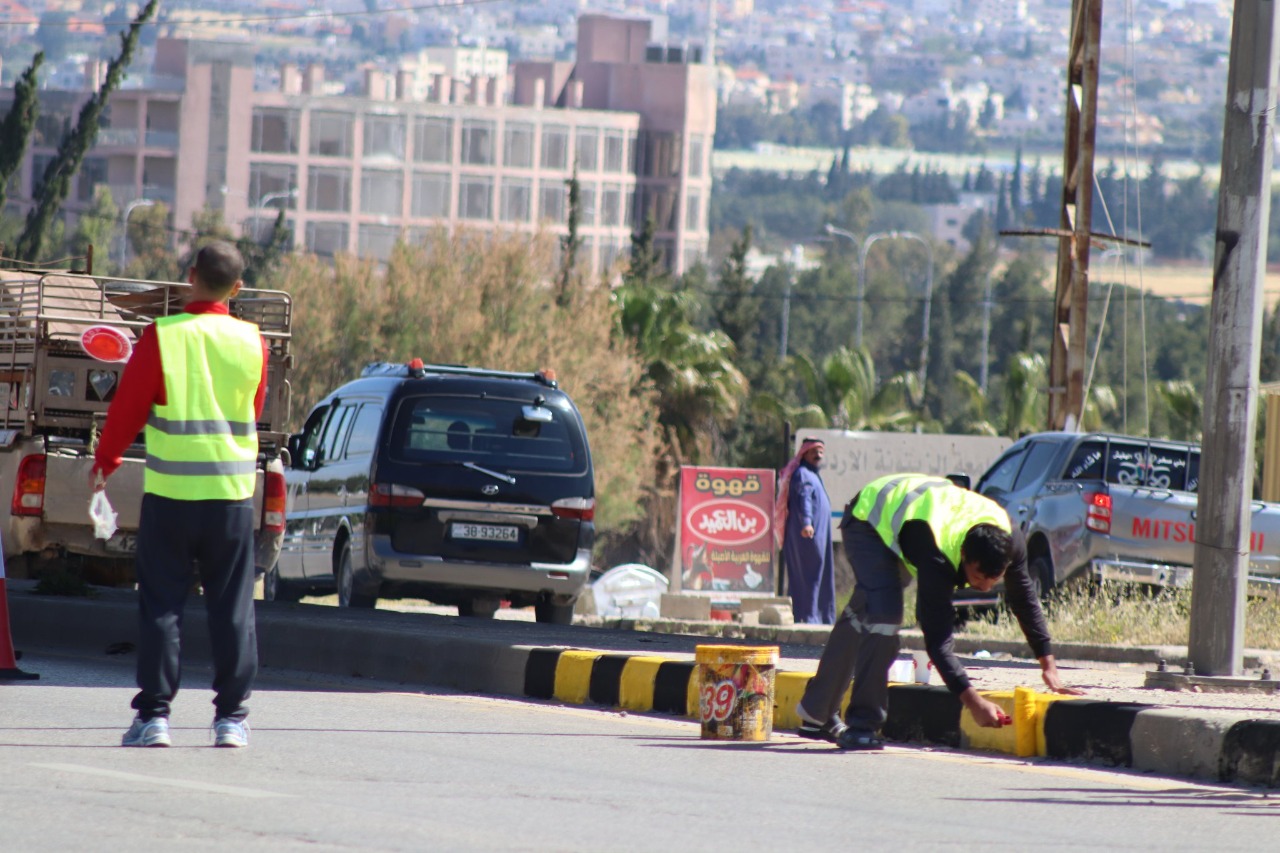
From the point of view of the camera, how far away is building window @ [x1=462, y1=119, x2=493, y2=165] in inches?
5423

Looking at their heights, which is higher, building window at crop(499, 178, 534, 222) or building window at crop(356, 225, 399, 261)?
building window at crop(499, 178, 534, 222)

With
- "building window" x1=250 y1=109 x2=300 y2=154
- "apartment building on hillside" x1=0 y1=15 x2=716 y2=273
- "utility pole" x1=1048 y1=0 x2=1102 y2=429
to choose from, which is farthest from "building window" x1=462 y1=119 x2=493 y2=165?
"utility pole" x1=1048 y1=0 x2=1102 y2=429

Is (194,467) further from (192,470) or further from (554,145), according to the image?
(554,145)

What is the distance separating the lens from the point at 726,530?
25375mm

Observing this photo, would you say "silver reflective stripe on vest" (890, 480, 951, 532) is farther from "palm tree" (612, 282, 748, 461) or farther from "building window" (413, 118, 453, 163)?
"building window" (413, 118, 453, 163)

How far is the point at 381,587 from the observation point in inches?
610

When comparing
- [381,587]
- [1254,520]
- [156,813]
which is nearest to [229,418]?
[156,813]

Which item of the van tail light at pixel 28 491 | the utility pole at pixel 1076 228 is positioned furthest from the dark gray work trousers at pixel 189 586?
the utility pole at pixel 1076 228

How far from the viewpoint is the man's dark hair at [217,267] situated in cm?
808

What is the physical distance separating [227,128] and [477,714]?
116897mm

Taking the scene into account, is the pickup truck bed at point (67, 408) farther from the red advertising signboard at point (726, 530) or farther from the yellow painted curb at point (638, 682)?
the red advertising signboard at point (726, 530)

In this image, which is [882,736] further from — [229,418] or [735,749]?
[229,418]

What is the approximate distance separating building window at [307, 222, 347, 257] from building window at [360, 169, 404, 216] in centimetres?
190

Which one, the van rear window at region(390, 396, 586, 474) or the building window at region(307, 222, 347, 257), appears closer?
the van rear window at region(390, 396, 586, 474)
